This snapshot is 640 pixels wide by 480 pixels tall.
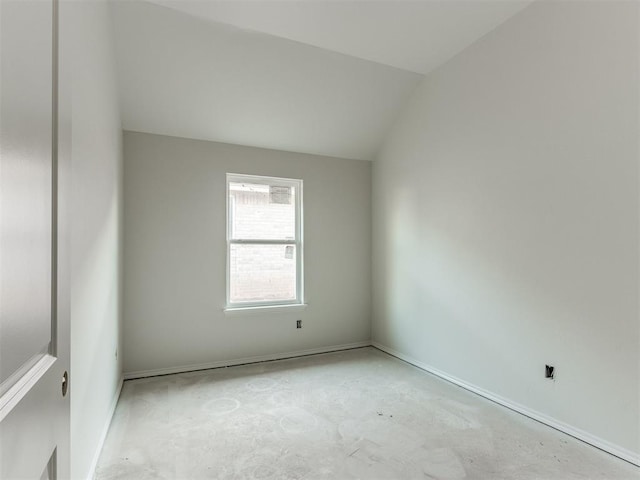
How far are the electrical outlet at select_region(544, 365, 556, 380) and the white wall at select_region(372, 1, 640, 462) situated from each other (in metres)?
0.04

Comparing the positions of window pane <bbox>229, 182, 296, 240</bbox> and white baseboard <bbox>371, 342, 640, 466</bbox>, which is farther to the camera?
window pane <bbox>229, 182, 296, 240</bbox>

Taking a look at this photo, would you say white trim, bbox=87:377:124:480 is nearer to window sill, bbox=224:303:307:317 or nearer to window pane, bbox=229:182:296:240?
window sill, bbox=224:303:307:317

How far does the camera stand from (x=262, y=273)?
4.09 m

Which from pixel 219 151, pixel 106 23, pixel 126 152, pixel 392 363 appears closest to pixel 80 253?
pixel 106 23

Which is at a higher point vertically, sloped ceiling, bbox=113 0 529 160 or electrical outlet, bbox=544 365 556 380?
sloped ceiling, bbox=113 0 529 160

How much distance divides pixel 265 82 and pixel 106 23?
1.30 m

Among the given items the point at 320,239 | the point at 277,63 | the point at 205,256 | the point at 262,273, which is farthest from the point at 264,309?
the point at 277,63

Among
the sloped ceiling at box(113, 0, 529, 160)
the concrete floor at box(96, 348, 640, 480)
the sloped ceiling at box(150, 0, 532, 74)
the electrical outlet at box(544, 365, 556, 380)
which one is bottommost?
the concrete floor at box(96, 348, 640, 480)

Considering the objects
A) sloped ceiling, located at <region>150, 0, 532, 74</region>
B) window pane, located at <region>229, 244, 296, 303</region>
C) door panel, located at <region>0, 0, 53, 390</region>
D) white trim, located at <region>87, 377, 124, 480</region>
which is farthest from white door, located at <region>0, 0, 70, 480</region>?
window pane, located at <region>229, 244, 296, 303</region>

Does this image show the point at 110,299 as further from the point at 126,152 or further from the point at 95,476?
the point at 126,152

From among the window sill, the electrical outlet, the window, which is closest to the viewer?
the electrical outlet

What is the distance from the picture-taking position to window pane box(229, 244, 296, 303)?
395cm

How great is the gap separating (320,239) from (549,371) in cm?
258

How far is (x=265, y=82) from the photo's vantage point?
3.33 metres
